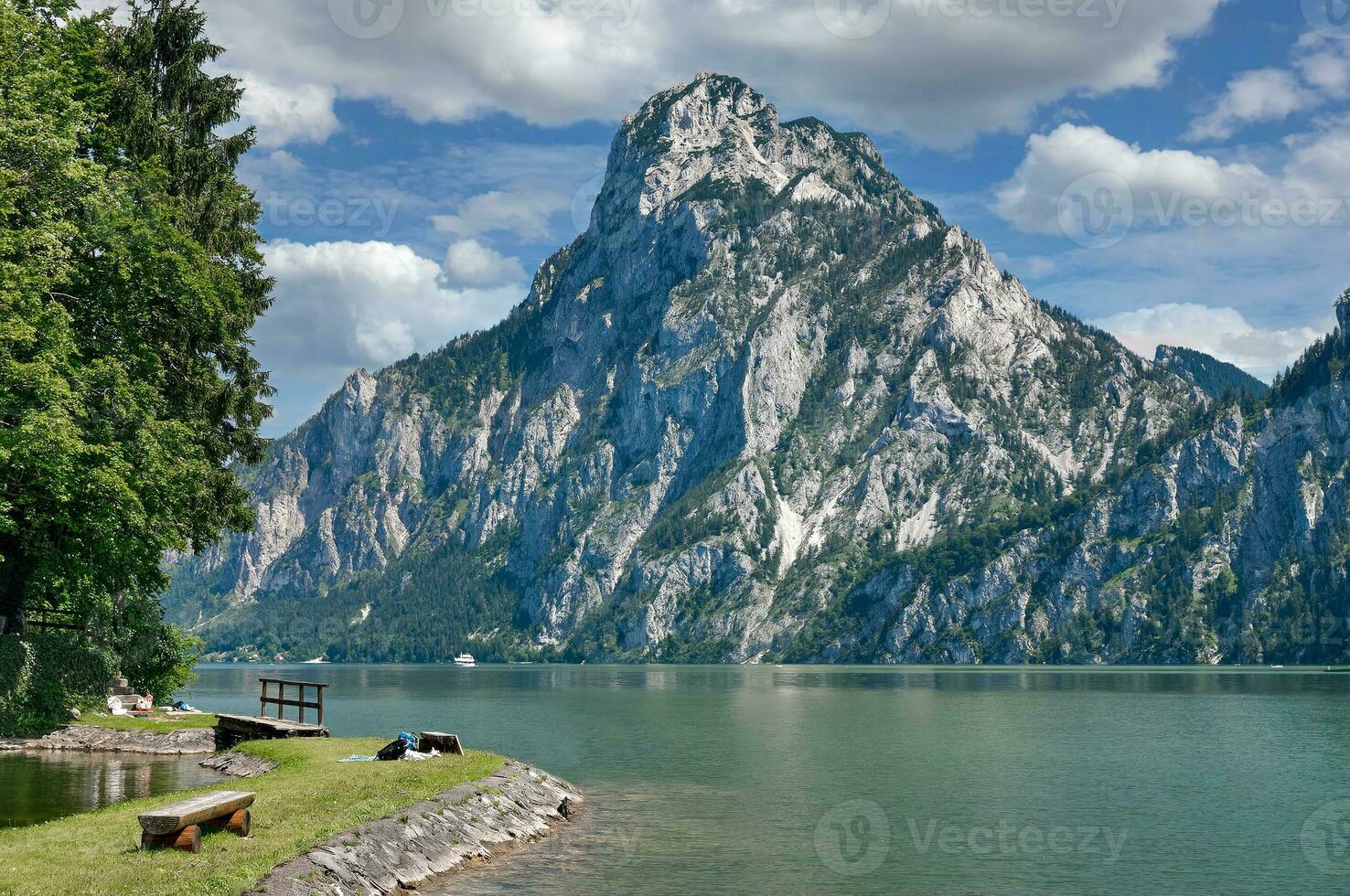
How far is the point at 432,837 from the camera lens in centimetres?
3747

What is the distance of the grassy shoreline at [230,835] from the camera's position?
2616 cm

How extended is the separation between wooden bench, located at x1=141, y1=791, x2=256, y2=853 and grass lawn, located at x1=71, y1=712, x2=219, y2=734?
3325 centimetres

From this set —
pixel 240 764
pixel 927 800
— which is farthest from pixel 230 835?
pixel 927 800

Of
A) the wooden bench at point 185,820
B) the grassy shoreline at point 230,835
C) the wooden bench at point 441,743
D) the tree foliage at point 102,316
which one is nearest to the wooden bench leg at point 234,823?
the wooden bench at point 185,820

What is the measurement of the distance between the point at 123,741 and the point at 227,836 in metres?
32.6

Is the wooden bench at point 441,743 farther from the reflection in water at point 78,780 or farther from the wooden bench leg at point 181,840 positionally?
the wooden bench leg at point 181,840

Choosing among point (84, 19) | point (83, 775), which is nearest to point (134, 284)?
point (84, 19)

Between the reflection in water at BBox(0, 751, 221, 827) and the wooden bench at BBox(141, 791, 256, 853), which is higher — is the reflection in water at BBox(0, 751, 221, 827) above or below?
below

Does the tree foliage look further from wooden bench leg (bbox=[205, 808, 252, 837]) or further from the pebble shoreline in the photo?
wooden bench leg (bbox=[205, 808, 252, 837])

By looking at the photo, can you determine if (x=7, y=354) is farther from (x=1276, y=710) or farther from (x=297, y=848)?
(x=1276, y=710)

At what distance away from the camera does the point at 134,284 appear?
4803 cm

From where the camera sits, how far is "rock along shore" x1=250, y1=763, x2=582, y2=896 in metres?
30.2

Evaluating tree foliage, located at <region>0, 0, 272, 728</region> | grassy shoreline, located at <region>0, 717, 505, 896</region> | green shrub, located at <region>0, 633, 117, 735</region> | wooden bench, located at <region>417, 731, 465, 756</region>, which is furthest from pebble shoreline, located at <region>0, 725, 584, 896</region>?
tree foliage, located at <region>0, 0, 272, 728</region>

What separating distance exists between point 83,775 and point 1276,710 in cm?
12332
